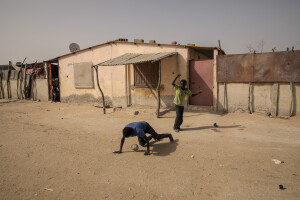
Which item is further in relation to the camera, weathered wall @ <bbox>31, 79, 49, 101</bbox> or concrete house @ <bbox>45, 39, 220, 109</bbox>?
weathered wall @ <bbox>31, 79, 49, 101</bbox>

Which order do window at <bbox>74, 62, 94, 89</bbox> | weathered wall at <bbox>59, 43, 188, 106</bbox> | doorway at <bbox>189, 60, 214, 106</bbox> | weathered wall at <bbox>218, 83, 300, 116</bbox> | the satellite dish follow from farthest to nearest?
1. the satellite dish
2. window at <bbox>74, 62, 94, 89</bbox>
3. weathered wall at <bbox>59, 43, 188, 106</bbox>
4. doorway at <bbox>189, 60, 214, 106</bbox>
5. weathered wall at <bbox>218, 83, 300, 116</bbox>

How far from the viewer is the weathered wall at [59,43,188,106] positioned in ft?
30.6

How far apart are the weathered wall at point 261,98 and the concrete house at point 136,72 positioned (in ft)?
2.26

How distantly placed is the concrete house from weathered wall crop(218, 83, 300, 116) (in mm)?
688

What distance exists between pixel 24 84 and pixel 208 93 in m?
13.6

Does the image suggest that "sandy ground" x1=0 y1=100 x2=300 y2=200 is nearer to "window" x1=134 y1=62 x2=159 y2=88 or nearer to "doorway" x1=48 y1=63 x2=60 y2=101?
"window" x1=134 y1=62 x2=159 y2=88

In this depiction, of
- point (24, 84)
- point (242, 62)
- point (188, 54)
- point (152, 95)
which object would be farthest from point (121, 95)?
point (24, 84)

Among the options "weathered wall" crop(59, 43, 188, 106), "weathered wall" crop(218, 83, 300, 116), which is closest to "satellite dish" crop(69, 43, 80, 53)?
"weathered wall" crop(59, 43, 188, 106)

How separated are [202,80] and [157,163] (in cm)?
583

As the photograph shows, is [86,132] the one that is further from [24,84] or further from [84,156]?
[24,84]

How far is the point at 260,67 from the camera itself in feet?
24.7

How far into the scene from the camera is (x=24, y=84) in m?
14.8

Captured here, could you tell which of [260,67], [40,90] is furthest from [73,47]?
[260,67]

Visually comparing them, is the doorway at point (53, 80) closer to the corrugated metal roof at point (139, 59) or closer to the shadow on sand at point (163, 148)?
the corrugated metal roof at point (139, 59)
